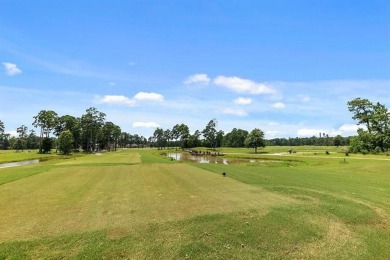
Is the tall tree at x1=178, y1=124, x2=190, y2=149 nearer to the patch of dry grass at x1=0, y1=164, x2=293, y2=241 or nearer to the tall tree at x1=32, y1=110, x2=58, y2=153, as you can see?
the tall tree at x1=32, y1=110, x2=58, y2=153

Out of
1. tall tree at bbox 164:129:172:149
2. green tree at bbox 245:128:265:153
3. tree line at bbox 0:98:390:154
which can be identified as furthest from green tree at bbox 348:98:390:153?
tall tree at bbox 164:129:172:149

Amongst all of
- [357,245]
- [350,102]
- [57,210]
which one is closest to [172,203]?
[57,210]

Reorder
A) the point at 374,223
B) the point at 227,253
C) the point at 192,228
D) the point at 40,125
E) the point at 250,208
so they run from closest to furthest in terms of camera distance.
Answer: the point at 227,253, the point at 192,228, the point at 374,223, the point at 250,208, the point at 40,125

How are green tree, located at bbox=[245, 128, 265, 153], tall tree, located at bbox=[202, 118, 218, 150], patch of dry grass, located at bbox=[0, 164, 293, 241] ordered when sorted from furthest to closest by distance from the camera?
tall tree, located at bbox=[202, 118, 218, 150] → green tree, located at bbox=[245, 128, 265, 153] → patch of dry grass, located at bbox=[0, 164, 293, 241]

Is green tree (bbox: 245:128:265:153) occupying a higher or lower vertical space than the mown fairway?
higher

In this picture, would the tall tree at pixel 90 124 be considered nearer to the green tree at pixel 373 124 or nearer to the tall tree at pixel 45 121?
the tall tree at pixel 45 121

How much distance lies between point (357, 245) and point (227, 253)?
413cm

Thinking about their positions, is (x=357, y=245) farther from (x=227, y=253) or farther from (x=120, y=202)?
(x=120, y=202)

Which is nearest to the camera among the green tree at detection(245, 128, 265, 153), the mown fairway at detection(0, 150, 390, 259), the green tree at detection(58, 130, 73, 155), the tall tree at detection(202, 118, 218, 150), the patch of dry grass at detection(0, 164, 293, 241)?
the mown fairway at detection(0, 150, 390, 259)

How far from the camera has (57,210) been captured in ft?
40.5

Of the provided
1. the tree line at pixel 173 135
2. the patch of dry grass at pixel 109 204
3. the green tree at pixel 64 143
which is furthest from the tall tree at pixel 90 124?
the patch of dry grass at pixel 109 204

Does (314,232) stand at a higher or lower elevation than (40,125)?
lower

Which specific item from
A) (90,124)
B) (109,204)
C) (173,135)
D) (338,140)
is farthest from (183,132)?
(109,204)

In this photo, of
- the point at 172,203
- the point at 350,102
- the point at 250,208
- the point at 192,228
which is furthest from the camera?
the point at 350,102
